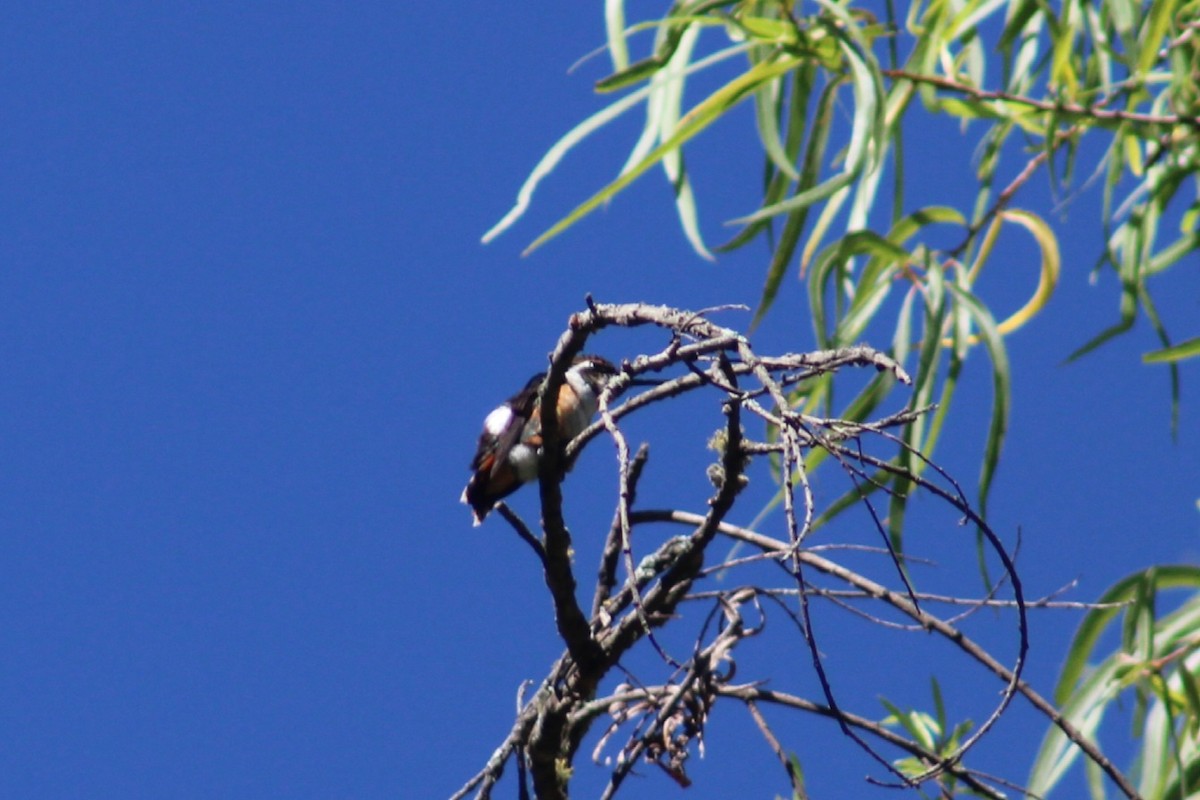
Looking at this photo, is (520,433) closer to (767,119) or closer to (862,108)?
(767,119)

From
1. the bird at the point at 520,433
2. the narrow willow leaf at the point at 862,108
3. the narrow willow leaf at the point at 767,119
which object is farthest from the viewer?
the bird at the point at 520,433

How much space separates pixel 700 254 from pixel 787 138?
54 centimetres

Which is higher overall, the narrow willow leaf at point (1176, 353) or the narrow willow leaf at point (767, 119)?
the narrow willow leaf at point (767, 119)

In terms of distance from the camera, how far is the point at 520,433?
250cm

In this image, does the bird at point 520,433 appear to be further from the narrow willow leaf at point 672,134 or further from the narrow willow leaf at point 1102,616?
the narrow willow leaf at point 1102,616

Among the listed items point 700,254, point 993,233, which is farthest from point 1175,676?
point 700,254

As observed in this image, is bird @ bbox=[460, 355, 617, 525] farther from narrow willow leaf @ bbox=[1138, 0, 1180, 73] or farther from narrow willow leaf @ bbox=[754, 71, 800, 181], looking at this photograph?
narrow willow leaf @ bbox=[1138, 0, 1180, 73]

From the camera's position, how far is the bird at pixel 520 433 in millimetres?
2531

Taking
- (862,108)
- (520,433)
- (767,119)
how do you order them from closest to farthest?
1. (862,108)
2. (767,119)
3. (520,433)

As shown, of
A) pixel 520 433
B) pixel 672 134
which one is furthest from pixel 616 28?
pixel 520 433

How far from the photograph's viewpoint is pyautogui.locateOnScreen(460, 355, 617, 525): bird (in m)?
2.53

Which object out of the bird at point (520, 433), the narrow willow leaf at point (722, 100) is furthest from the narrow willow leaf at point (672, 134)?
the bird at point (520, 433)

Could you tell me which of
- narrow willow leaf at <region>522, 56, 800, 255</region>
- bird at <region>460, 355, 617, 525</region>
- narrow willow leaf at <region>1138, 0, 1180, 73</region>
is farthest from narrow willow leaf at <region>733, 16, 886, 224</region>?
bird at <region>460, 355, 617, 525</region>

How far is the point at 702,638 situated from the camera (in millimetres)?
1735
